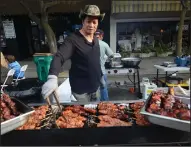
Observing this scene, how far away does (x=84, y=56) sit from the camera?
2598 mm

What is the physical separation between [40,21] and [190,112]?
289 inches

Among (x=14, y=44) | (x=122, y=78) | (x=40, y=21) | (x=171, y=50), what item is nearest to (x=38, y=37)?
(x=14, y=44)

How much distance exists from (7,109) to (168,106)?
4.96 ft

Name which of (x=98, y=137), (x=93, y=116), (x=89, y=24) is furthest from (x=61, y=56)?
(x=98, y=137)

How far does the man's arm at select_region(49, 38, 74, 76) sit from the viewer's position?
82.4 inches

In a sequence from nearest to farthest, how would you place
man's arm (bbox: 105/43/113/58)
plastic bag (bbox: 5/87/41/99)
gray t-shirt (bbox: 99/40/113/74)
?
plastic bag (bbox: 5/87/41/99), gray t-shirt (bbox: 99/40/113/74), man's arm (bbox: 105/43/113/58)

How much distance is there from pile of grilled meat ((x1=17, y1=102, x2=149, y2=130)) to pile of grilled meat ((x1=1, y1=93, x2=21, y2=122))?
189 mm

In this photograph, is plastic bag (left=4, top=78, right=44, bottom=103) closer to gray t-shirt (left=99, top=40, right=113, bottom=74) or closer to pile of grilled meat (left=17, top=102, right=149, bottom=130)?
gray t-shirt (left=99, top=40, right=113, bottom=74)

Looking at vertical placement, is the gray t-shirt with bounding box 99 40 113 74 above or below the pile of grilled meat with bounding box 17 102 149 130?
above

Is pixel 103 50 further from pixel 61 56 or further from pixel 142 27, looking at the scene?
pixel 142 27

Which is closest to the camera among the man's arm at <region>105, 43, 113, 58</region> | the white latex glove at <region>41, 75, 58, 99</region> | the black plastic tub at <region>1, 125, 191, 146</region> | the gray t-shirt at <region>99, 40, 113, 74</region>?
the black plastic tub at <region>1, 125, 191, 146</region>

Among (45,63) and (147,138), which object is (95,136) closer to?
(147,138)

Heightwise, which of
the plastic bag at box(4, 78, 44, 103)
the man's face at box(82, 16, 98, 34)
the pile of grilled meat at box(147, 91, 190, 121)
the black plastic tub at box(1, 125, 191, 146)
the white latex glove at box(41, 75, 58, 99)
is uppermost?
the man's face at box(82, 16, 98, 34)

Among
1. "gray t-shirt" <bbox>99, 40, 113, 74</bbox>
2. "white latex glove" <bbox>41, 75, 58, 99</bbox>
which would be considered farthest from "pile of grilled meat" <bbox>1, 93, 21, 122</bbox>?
"gray t-shirt" <bbox>99, 40, 113, 74</bbox>
